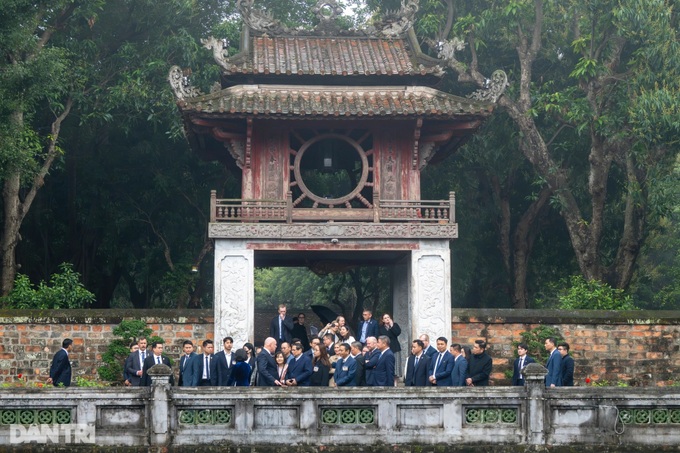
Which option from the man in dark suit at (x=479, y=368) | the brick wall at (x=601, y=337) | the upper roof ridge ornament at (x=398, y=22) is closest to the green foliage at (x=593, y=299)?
the brick wall at (x=601, y=337)

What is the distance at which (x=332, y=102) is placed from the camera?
894 inches

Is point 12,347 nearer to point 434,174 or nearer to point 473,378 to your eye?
point 473,378

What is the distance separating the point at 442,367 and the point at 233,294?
5688 mm

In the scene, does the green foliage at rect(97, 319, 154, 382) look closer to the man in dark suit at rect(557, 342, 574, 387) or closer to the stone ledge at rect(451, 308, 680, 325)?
the stone ledge at rect(451, 308, 680, 325)

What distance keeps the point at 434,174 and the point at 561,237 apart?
14.2 feet

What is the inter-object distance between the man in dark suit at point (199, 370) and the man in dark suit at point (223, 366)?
7 centimetres

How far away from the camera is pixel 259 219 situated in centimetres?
2236

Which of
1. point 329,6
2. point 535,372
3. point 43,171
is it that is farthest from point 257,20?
point 535,372

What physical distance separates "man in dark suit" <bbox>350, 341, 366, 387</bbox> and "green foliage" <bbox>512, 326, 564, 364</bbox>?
6359 mm

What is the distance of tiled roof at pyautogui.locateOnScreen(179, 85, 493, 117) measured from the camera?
22.1 metres

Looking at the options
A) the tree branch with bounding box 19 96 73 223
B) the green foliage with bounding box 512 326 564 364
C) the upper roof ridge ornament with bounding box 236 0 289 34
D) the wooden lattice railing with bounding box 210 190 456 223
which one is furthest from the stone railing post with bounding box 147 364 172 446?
the tree branch with bounding box 19 96 73 223

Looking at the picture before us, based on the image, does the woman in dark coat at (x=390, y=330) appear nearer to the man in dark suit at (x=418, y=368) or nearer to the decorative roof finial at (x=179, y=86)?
the man in dark suit at (x=418, y=368)

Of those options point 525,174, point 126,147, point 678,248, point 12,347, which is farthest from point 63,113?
point 678,248

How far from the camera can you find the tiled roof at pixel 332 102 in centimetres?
2212
